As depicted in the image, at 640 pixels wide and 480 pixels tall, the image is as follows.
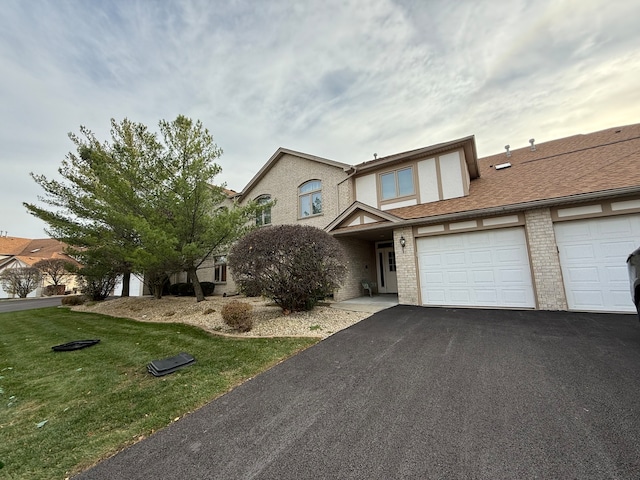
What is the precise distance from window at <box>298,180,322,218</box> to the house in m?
0.05

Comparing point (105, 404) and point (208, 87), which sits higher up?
point (208, 87)

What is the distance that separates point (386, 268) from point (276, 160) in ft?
27.4

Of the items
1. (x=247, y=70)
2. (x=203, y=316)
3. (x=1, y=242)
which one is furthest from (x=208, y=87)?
(x=1, y=242)

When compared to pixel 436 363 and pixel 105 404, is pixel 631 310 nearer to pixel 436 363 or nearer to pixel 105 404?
pixel 436 363

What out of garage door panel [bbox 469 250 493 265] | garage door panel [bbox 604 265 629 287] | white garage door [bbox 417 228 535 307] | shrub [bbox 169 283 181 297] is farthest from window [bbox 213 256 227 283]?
garage door panel [bbox 604 265 629 287]

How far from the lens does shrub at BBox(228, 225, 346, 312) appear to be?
23.0ft

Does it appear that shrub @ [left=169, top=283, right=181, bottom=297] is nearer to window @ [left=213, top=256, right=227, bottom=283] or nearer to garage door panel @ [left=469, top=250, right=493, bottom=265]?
window @ [left=213, top=256, right=227, bottom=283]

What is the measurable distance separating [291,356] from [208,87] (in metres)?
11.1

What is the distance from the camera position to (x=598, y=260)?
6688 mm

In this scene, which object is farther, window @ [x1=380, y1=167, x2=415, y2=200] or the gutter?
window @ [x1=380, y1=167, x2=415, y2=200]

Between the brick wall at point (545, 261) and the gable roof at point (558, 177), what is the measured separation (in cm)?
50

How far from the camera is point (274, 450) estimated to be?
7.11 feet

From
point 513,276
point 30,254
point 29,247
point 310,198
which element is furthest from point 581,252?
point 29,247

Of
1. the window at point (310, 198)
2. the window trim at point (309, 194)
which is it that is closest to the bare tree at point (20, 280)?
the window trim at point (309, 194)
